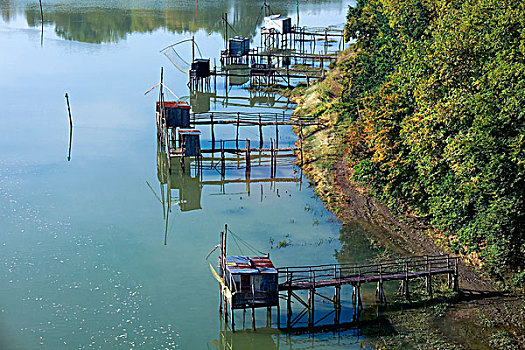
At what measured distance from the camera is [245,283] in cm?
3200

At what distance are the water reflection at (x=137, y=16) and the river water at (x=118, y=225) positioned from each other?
2428 centimetres

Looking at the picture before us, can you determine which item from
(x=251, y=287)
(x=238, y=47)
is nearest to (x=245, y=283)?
(x=251, y=287)

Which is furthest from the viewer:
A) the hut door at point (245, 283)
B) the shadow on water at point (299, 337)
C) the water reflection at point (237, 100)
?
the water reflection at point (237, 100)

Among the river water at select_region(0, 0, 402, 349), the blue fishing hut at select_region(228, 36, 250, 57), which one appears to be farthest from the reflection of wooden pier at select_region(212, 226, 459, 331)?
the blue fishing hut at select_region(228, 36, 250, 57)

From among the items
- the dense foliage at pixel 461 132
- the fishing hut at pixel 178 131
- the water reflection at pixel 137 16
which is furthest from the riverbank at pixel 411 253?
the water reflection at pixel 137 16

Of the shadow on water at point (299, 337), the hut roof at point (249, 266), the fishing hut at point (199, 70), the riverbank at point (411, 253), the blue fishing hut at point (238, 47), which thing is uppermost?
the blue fishing hut at point (238, 47)

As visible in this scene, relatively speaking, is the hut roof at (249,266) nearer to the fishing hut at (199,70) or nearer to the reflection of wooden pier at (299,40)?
the fishing hut at (199,70)

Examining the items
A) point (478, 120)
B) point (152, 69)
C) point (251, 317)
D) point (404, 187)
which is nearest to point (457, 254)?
point (404, 187)

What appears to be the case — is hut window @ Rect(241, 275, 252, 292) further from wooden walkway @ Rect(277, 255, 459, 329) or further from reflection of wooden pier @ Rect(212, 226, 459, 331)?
wooden walkway @ Rect(277, 255, 459, 329)

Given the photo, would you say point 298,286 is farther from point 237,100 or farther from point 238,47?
point 238,47

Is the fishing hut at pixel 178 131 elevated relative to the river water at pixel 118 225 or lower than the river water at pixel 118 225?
elevated

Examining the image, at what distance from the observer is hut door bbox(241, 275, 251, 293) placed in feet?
105

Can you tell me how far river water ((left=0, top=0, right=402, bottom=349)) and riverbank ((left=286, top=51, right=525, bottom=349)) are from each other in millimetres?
1565

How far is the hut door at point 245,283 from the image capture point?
3192 cm
